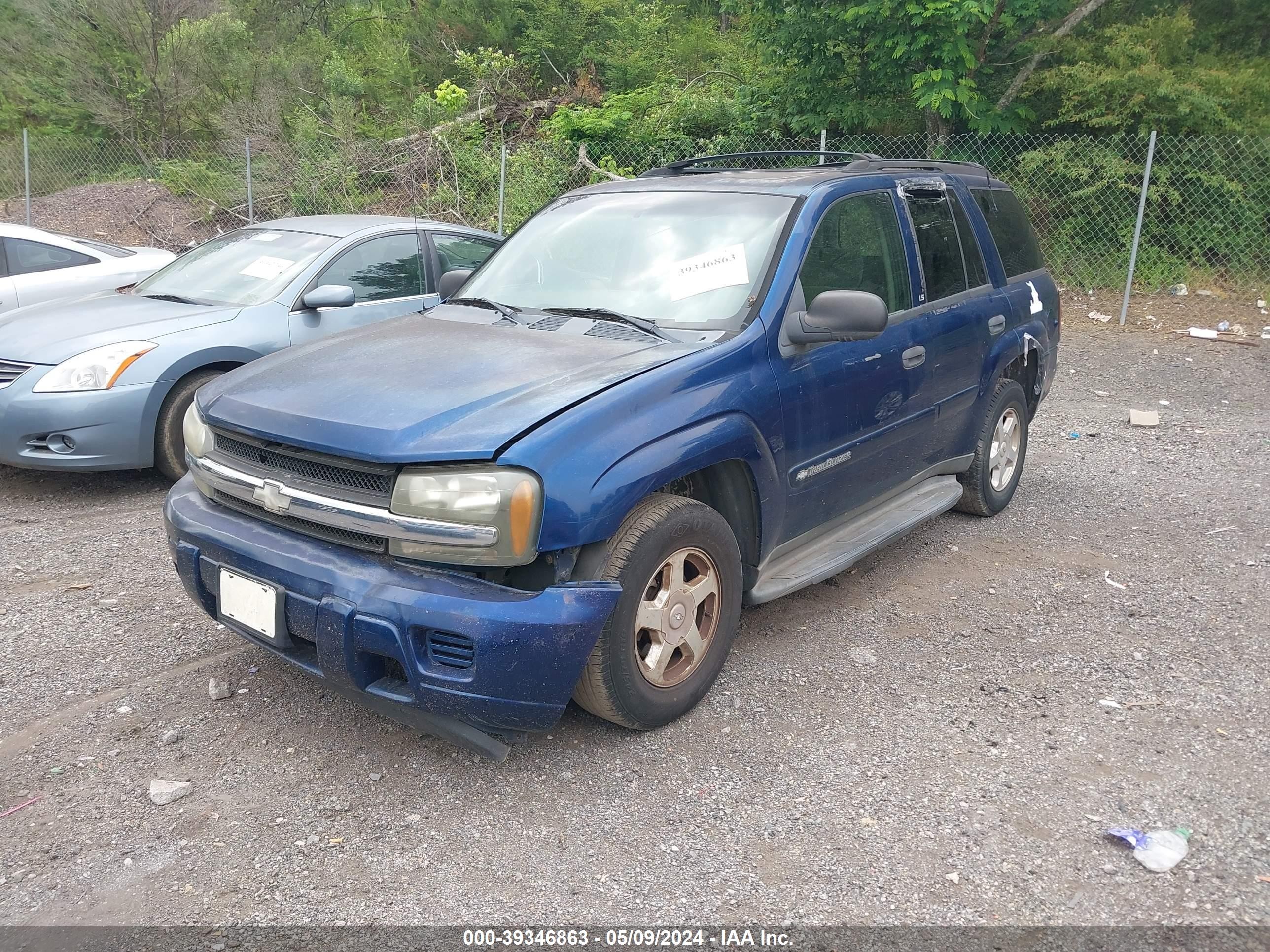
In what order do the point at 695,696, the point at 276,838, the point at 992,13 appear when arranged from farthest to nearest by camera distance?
the point at 992,13 → the point at 695,696 → the point at 276,838

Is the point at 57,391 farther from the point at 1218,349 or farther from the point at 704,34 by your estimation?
the point at 704,34

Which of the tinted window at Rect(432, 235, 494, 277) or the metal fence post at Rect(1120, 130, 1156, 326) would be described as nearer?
the tinted window at Rect(432, 235, 494, 277)

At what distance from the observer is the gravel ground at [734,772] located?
269cm

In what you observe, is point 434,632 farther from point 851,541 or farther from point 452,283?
point 452,283

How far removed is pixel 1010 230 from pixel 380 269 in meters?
3.86

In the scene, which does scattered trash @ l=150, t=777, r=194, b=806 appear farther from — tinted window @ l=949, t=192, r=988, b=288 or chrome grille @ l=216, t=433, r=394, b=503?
tinted window @ l=949, t=192, r=988, b=288

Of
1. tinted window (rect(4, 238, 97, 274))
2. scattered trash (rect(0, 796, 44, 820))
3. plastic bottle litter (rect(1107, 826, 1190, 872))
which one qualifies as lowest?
scattered trash (rect(0, 796, 44, 820))

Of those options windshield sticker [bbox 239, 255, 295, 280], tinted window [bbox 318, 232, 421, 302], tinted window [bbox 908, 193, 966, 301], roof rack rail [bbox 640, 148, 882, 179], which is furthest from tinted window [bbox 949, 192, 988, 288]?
windshield sticker [bbox 239, 255, 295, 280]

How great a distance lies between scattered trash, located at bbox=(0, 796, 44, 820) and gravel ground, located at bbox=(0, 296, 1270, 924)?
0.08ft

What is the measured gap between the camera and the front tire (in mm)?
3090

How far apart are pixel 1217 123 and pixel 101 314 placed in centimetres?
1300

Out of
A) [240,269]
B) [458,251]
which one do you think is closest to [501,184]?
[458,251]

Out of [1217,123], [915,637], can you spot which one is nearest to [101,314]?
[915,637]

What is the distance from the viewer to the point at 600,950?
250cm
